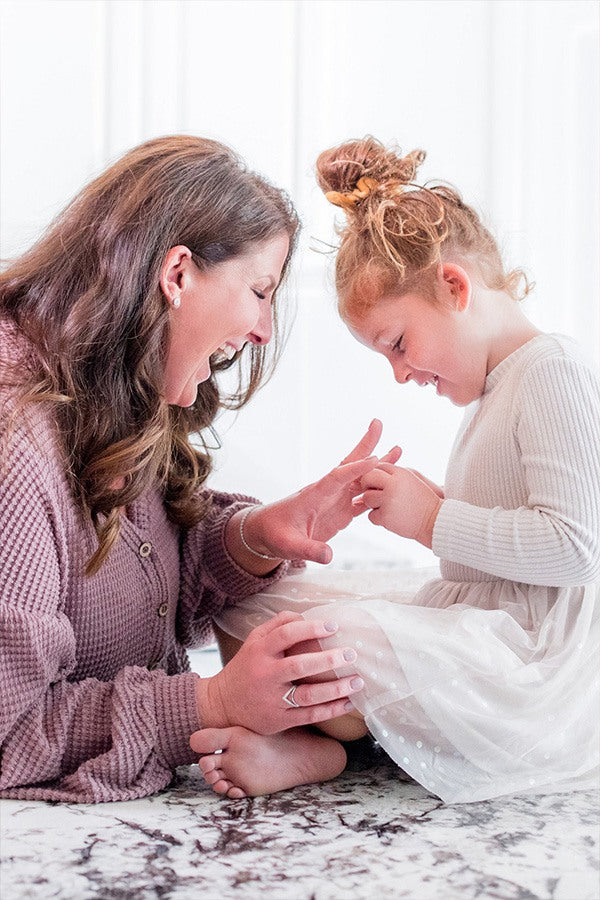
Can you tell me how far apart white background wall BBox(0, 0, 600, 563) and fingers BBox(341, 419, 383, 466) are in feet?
2.58

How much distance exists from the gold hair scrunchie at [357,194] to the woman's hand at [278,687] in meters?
0.57

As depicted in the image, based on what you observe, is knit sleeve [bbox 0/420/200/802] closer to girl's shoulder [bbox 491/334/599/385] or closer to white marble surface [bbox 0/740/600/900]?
white marble surface [bbox 0/740/600/900]

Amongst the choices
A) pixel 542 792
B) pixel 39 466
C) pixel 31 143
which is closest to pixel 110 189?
pixel 39 466

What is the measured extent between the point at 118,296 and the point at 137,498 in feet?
0.81

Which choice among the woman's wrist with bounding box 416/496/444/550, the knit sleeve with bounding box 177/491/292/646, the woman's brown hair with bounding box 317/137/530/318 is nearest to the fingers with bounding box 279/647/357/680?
the woman's wrist with bounding box 416/496/444/550

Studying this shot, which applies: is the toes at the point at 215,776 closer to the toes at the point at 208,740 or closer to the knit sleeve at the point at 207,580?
the toes at the point at 208,740

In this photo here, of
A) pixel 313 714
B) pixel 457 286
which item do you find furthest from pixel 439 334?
pixel 313 714

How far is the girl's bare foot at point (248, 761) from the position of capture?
1.09 m

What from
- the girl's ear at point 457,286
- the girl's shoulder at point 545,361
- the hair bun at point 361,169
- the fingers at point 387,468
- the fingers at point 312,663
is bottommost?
the fingers at point 312,663

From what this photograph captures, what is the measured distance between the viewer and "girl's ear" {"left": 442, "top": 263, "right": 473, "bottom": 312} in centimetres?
131

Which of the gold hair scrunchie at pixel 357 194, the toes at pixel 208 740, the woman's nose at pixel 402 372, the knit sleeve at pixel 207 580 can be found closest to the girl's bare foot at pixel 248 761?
the toes at pixel 208 740

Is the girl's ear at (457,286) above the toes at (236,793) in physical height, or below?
above

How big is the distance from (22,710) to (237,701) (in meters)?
0.22

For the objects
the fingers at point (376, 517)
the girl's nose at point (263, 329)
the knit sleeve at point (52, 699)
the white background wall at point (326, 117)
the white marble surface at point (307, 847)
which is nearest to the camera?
the white marble surface at point (307, 847)
